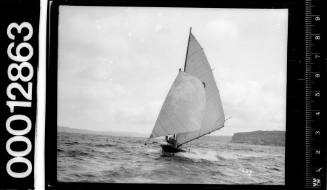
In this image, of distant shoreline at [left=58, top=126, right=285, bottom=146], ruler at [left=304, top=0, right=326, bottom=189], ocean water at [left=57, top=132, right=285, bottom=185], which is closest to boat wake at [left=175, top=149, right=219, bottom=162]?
ocean water at [left=57, top=132, right=285, bottom=185]

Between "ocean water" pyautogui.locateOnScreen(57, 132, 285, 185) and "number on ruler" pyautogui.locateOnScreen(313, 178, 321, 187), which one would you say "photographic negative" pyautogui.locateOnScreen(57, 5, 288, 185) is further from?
"number on ruler" pyautogui.locateOnScreen(313, 178, 321, 187)

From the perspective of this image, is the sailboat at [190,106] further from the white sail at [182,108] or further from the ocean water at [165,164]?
the ocean water at [165,164]

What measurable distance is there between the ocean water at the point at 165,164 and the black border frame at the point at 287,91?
43 mm

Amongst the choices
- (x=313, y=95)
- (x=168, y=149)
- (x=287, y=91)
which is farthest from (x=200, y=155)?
(x=313, y=95)

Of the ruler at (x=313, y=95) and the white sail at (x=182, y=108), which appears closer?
the ruler at (x=313, y=95)

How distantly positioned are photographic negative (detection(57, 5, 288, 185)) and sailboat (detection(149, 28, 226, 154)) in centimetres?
2

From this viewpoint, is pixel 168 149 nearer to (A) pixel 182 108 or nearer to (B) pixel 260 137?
(A) pixel 182 108

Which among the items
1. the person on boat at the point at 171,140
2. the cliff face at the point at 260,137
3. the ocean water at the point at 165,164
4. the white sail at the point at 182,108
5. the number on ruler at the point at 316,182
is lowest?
the number on ruler at the point at 316,182

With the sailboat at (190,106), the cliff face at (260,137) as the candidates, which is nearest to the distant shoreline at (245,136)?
the cliff face at (260,137)

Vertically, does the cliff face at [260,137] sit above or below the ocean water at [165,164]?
above

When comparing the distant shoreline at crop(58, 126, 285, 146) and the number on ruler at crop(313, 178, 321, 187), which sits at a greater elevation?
the distant shoreline at crop(58, 126, 285, 146)

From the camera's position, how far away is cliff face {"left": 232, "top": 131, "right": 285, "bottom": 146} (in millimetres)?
2573

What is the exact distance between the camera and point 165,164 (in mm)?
2627

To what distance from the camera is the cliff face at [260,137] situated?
257 centimetres
